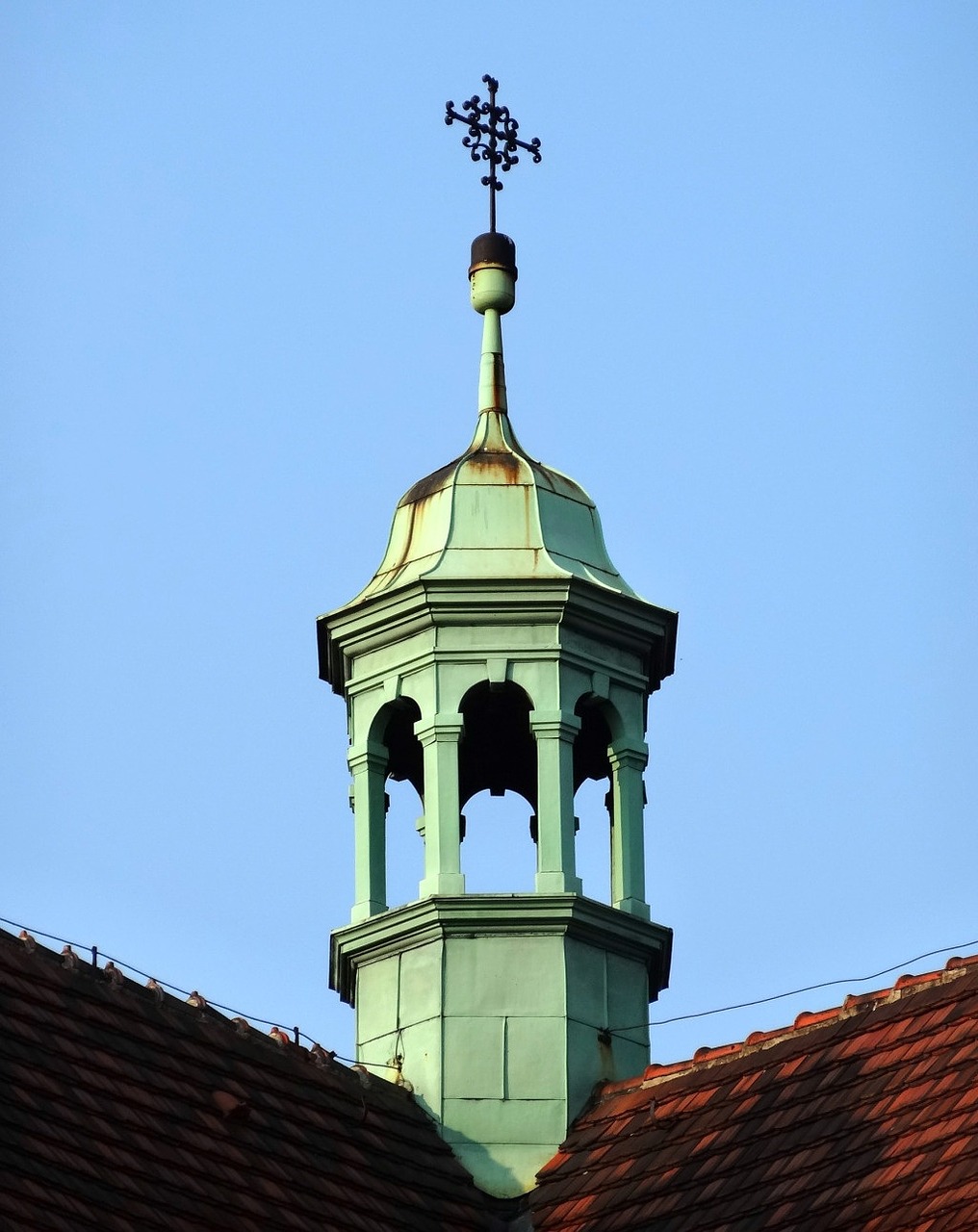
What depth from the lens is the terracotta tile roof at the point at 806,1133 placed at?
26750mm

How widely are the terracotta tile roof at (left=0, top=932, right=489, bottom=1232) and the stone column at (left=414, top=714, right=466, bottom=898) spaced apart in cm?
184

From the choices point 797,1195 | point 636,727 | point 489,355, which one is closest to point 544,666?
point 636,727

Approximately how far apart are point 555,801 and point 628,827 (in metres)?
0.89

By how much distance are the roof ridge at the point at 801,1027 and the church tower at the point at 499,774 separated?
54 centimetres

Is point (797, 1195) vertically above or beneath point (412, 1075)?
beneath

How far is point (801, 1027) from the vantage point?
96.4ft

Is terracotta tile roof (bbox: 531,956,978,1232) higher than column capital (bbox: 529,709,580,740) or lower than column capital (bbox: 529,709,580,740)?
lower

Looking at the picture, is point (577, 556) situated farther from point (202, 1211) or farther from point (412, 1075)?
point (202, 1211)

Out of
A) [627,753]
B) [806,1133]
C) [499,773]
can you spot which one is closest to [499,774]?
[499,773]

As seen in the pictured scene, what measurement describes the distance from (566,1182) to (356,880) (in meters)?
3.63

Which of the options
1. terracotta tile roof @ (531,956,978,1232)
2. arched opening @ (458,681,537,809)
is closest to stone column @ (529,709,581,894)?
arched opening @ (458,681,537,809)

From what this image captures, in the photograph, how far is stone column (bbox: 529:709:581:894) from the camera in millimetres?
31656

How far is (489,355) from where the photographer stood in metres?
34.2

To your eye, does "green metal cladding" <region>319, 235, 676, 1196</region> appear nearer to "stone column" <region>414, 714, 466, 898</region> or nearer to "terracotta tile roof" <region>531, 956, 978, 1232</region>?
"stone column" <region>414, 714, 466, 898</region>
